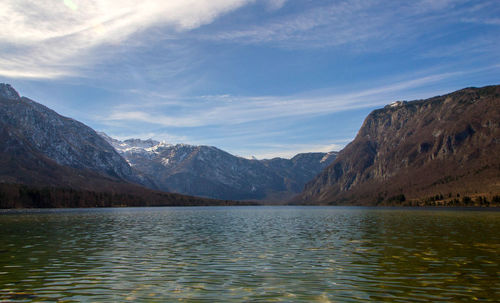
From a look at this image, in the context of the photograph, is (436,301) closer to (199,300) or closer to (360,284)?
Answer: (360,284)

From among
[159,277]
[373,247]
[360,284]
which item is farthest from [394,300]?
[373,247]

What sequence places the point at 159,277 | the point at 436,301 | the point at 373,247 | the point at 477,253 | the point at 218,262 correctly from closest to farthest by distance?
the point at 436,301 < the point at 159,277 < the point at 218,262 < the point at 477,253 < the point at 373,247

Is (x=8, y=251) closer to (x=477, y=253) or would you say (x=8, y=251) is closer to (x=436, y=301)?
(x=436, y=301)

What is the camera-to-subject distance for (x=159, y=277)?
30.1 m

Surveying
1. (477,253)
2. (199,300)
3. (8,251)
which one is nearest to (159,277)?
(199,300)

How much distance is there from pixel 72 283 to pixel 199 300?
11.7 m

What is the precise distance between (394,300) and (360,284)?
4.54 metres

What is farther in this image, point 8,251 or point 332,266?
point 8,251

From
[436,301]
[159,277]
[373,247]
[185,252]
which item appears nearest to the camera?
[436,301]

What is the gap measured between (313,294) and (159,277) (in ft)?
43.2

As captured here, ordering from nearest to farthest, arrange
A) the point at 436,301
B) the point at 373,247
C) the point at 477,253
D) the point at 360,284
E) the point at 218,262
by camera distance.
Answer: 1. the point at 436,301
2. the point at 360,284
3. the point at 218,262
4. the point at 477,253
5. the point at 373,247

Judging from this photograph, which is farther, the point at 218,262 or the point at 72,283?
the point at 218,262

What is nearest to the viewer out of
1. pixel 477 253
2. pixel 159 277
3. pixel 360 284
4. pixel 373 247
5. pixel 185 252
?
pixel 360 284

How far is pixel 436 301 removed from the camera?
21.9 metres
